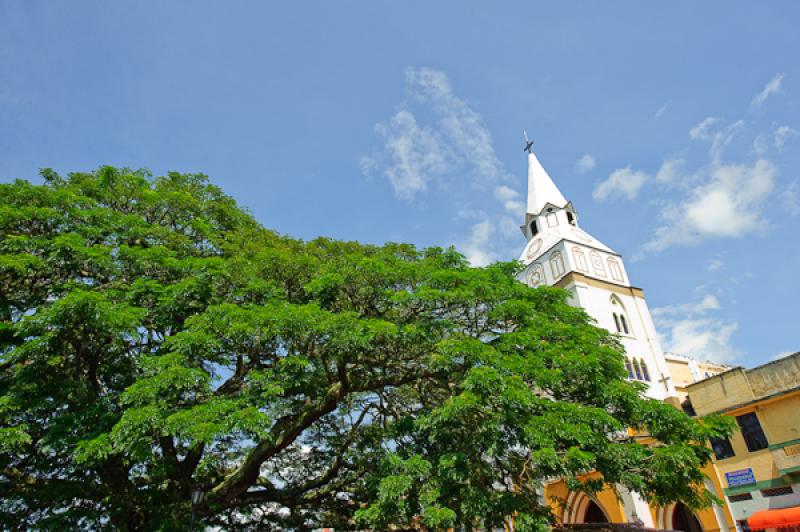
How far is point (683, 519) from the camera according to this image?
20.6 meters

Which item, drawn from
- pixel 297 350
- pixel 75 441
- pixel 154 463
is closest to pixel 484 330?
pixel 297 350

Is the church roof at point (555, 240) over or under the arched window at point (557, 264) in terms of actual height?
over

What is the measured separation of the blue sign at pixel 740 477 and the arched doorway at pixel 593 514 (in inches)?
275

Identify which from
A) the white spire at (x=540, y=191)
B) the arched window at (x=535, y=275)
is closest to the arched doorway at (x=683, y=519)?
the arched window at (x=535, y=275)

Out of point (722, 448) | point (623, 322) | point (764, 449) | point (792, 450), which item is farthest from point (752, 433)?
point (623, 322)

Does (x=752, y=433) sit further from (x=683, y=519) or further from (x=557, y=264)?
(x=557, y=264)

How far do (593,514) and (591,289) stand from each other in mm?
10877

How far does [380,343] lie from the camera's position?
11242 mm

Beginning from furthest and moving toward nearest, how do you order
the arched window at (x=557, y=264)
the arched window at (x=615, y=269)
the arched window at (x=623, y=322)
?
the arched window at (x=615, y=269) < the arched window at (x=557, y=264) < the arched window at (x=623, y=322)

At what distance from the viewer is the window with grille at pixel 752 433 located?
57.6 ft

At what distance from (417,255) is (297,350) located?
14.3 feet

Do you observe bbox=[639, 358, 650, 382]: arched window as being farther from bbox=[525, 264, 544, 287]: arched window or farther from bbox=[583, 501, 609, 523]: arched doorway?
bbox=[583, 501, 609, 523]: arched doorway

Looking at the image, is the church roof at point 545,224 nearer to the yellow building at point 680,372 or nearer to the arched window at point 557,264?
the arched window at point 557,264

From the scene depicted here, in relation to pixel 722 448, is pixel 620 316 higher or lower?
higher
